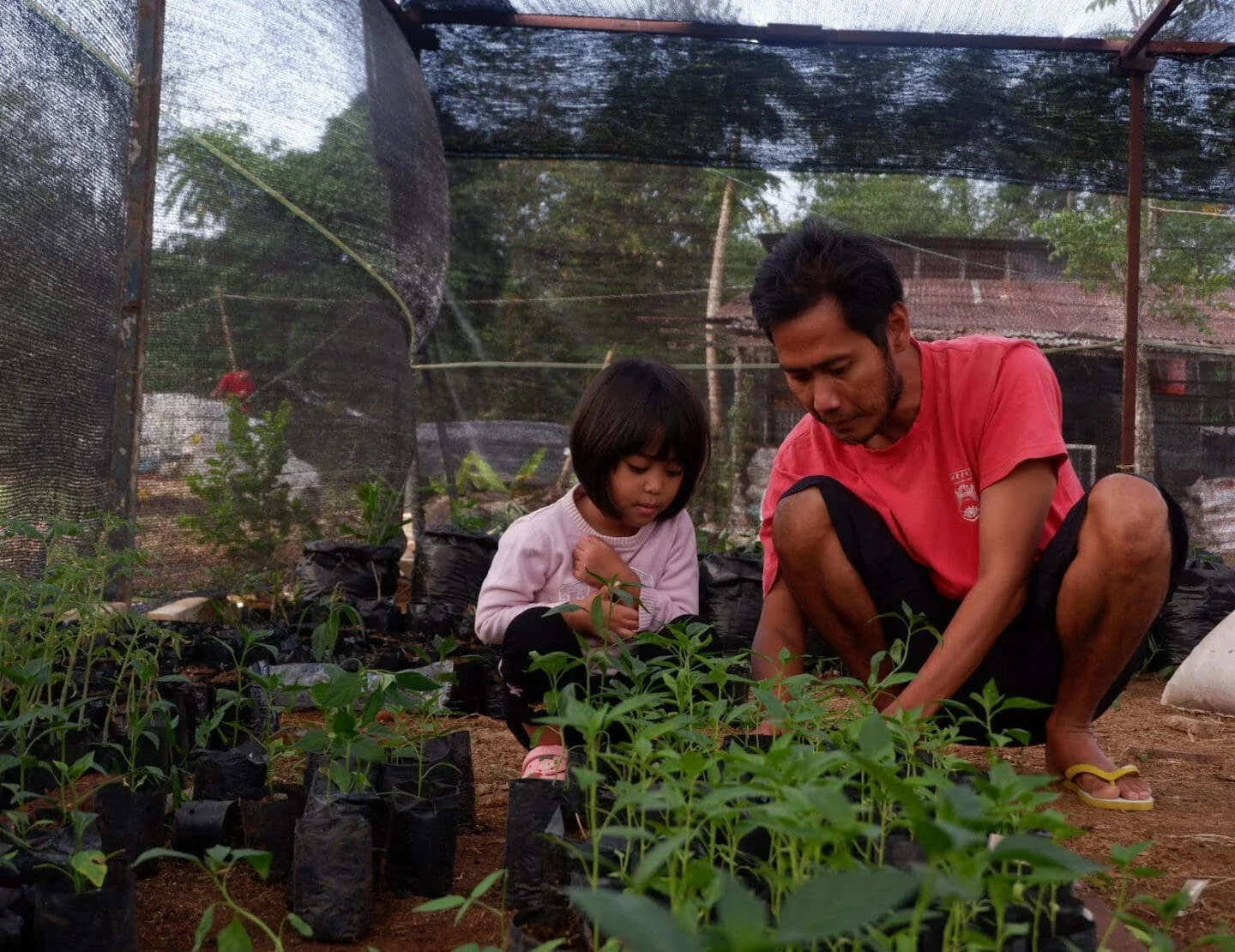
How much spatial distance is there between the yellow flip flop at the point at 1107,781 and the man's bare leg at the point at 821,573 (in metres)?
0.47

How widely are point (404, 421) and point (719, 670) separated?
3.94 m

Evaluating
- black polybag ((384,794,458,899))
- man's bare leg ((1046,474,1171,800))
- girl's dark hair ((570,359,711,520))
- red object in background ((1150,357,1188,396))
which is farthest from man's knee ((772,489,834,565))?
red object in background ((1150,357,1188,396))

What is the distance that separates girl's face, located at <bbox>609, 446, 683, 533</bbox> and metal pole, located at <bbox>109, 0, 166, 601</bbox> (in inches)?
72.5

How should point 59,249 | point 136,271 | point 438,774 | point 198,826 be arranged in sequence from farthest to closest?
point 136,271
point 59,249
point 438,774
point 198,826

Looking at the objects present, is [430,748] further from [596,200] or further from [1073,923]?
[596,200]

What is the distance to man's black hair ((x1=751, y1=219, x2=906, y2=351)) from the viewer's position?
2.34 metres

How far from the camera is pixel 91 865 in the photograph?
1.32m

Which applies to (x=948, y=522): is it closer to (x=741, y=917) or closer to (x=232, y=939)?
(x=232, y=939)

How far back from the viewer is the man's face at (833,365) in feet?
7.59

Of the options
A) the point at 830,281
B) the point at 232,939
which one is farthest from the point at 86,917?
the point at 830,281

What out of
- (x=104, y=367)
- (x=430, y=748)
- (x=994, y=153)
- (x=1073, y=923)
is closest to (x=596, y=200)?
(x=994, y=153)

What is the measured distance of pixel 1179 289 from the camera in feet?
18.3

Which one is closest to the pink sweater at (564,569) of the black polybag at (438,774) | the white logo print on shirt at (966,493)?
the black polybag at (438,774)

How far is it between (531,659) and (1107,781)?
1234mm
